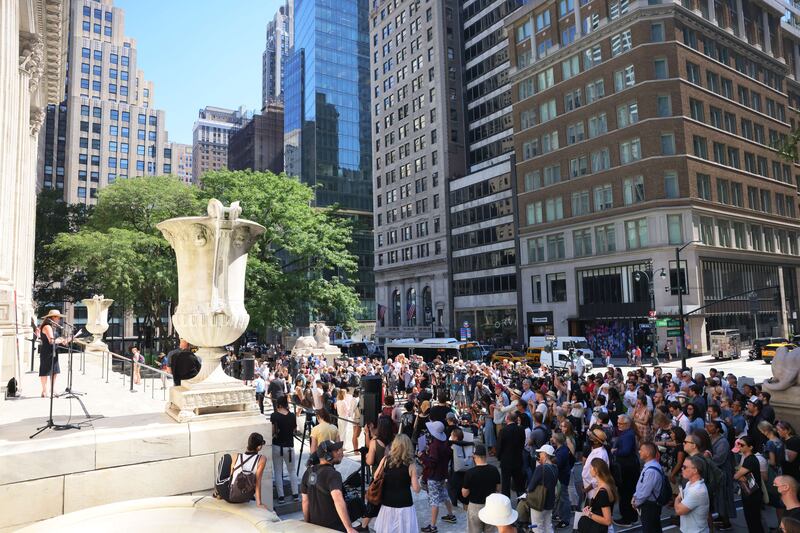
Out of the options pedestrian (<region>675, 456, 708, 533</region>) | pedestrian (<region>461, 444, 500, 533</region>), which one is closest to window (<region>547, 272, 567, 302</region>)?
pedestrian (<region>675, 456, 708, 533</region>)

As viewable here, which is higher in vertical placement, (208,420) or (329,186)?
(329,186)

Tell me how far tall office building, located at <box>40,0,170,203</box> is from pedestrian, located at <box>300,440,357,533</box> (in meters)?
110

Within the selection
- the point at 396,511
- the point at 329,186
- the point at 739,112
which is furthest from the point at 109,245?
the point at 329,186

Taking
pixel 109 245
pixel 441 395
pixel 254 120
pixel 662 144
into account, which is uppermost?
pixel 254 120

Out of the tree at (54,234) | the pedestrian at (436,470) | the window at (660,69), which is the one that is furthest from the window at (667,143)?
the tree at (54,234)

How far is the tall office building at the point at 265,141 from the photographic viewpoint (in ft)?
447

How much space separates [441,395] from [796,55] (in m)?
81.9

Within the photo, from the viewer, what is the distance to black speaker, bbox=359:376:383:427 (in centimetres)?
1072

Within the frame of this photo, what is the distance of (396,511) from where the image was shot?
6516 mm

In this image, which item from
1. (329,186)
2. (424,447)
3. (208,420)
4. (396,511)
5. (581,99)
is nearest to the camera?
(396,511)

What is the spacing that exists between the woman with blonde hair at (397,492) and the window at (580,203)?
49544mm

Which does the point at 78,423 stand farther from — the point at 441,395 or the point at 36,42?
the point at 36,42

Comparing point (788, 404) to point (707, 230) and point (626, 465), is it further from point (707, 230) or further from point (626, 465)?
point (707, 230)

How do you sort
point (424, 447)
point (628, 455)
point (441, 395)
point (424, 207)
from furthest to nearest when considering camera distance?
1. point (424, 207)
2. point (441, 395)
3. point (424, 447)
4. point (628, 455)
